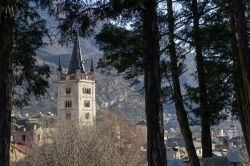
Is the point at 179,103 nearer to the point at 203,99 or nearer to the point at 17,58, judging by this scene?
the point at 203,99

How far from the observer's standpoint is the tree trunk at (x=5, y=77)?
37.1 ft

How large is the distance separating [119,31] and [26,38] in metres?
2.61

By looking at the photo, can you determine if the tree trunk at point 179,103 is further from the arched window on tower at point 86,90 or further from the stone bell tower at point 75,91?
the arched window on tower at point 86,90

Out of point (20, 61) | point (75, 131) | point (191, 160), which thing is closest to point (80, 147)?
point (75, 131)

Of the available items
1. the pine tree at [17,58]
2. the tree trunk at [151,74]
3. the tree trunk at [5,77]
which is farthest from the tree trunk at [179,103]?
the tree trunk at [5,77]

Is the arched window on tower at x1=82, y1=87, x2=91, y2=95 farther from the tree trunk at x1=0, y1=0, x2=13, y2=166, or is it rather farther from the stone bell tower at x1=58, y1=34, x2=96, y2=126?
the tree trunk at x1=0, y1=0, x2=13, y2=166

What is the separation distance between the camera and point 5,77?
11578 millimetres

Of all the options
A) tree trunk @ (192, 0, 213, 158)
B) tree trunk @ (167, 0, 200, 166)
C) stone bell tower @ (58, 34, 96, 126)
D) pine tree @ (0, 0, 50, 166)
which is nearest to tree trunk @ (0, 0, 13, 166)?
pine tree @ (0, 0, 50, 166)

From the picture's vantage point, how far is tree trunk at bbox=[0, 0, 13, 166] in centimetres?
1132

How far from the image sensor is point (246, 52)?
38.2ft

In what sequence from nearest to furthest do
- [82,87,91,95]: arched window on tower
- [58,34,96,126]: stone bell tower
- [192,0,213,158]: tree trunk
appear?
[192,0,213,158]: tree trunk, [58,34,96,126]: stone bell tower, [82,87,91,95]: arched window on tower

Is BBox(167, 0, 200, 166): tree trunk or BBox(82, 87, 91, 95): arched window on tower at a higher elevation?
BBox(82, 87, 91, 95): arched window on tower

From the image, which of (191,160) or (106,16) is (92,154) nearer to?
(191,160)

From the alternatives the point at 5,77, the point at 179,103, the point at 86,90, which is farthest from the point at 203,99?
the point at 86,90
